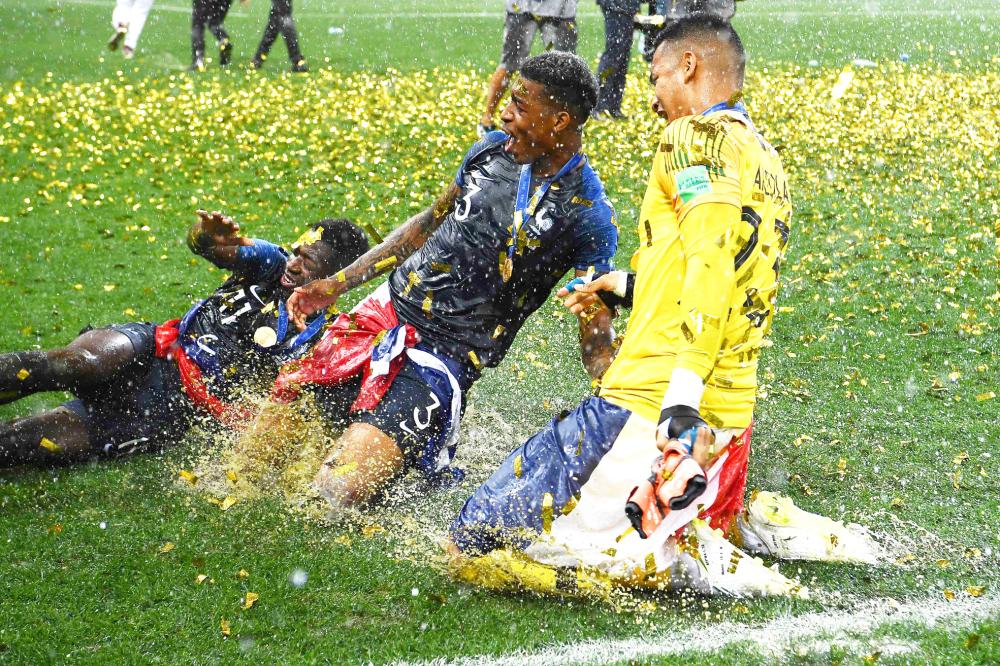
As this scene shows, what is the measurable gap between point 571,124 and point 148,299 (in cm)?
388

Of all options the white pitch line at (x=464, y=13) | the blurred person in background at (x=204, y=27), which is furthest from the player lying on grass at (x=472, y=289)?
the white pitch line at (x=464, y=13)

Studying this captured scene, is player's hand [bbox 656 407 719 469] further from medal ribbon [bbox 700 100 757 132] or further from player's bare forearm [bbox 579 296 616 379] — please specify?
player's bare forearm [bbox 579 296 616 379]

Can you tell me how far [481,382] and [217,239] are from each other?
1847mm

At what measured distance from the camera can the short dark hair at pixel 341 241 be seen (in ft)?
17.0

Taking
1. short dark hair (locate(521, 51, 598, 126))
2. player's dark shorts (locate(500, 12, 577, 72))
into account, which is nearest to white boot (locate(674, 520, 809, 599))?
short dark hair (locate(521, 51, 598, 126))

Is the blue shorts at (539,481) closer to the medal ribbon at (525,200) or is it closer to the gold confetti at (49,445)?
the medal ribbon at (525,200)

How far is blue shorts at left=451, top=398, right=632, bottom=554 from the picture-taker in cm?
366

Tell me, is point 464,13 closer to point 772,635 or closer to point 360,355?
point 360,355

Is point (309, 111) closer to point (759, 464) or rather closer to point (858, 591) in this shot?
point (759, 464)

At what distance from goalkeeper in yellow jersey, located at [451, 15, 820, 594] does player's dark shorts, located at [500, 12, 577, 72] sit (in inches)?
276

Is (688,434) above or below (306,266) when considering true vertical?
above

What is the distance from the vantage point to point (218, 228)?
488 centimetres

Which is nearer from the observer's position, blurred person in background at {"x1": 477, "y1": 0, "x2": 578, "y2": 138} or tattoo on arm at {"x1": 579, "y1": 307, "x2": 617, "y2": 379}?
tattoo on arm at {"x1": 579, "y1": 307, "x2": 617, "y2": 379}

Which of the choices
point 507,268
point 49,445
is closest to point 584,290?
point 507,268
